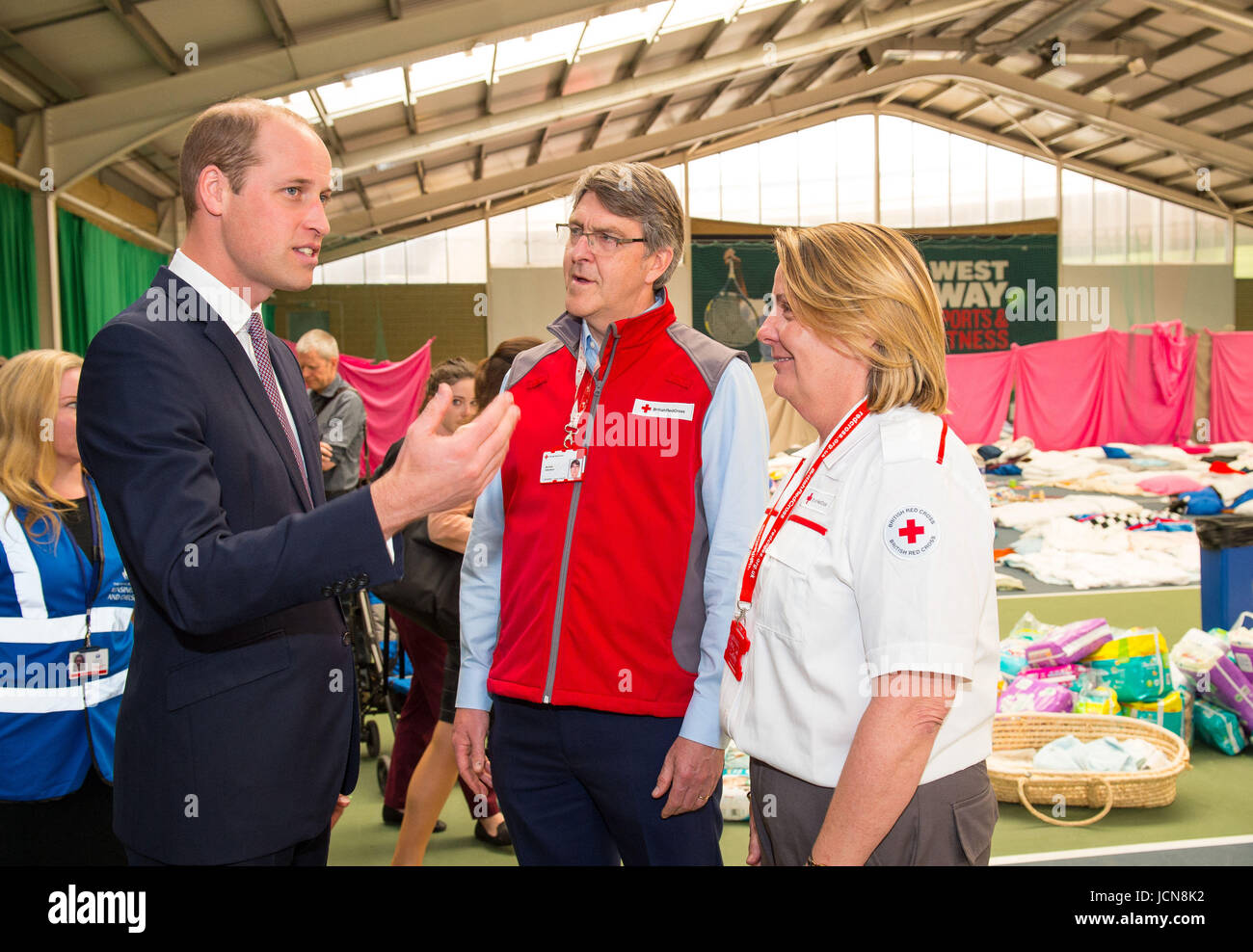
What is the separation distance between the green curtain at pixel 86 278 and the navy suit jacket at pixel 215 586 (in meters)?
8.01

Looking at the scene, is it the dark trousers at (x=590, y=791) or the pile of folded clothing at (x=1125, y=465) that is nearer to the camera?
the dark trousers at (x=590, y=791)

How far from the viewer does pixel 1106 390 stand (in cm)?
1556

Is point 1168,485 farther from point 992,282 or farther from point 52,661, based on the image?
point 52,661

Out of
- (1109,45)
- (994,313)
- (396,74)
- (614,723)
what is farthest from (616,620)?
(994,313)

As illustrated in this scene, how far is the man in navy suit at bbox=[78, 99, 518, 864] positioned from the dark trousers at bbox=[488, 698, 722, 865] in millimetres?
391

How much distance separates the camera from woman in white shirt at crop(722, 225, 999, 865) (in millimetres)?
1268

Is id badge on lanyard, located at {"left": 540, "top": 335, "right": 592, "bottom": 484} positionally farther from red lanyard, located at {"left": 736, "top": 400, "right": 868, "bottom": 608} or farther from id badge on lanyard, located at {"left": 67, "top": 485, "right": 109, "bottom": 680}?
id badge on lanyard, located at {"left": 67, "top": 485, "right": 109, "bottom": 680}

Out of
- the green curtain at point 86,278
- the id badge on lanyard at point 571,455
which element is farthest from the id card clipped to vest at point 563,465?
the green curtain at point 86,278

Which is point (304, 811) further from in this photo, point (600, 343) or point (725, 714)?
point (600, 343)

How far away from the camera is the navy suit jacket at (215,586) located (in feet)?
3.72

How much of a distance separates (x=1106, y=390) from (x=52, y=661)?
1608 centimetres

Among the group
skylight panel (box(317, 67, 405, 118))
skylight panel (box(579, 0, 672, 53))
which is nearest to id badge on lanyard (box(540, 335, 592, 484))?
skylight panel (box(317, 67, 405, 118))

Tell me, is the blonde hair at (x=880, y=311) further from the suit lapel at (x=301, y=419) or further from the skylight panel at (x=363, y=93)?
the skylight panel at (x=363, y=93)

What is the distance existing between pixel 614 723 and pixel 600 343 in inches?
27.7
